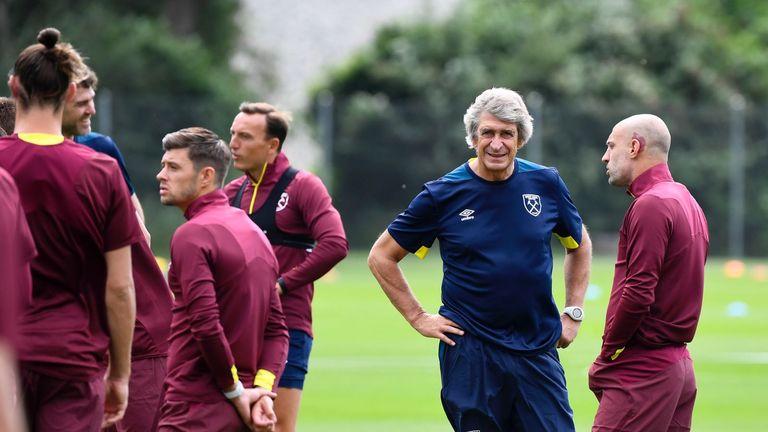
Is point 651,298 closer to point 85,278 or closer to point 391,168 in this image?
point 85,278

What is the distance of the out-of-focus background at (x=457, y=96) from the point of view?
3253 cm

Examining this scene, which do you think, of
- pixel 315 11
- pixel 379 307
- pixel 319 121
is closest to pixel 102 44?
pixel 319 121

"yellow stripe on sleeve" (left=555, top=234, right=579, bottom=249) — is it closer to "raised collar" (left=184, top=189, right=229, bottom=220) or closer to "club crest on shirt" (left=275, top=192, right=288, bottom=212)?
"raised collar" (left=184, top=189, right=229, bottom=220)

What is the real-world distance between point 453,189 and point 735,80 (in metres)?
32.8

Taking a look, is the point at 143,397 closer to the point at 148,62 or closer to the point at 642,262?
the point at 642,262

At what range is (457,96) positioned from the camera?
35.2 m

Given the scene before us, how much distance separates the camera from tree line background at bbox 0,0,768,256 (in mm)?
32812

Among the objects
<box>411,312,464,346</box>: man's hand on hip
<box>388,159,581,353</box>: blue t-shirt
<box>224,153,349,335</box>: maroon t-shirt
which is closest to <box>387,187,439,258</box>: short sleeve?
<box>388,159,581,353</box>: blue t-shirt

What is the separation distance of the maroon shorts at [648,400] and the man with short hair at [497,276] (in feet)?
0.92

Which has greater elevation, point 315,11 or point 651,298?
point 315,11

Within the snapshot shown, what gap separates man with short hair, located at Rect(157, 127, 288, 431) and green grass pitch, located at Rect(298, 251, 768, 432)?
441 centimetres

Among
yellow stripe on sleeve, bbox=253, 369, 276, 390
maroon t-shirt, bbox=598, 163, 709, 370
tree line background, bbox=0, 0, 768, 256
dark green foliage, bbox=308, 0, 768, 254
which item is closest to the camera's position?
yellow stripe on sleeve, bbox=253, 369, 276, 390

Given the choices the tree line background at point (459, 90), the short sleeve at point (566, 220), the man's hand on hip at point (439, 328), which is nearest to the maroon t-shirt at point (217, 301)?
the man's hand on hip at point (439, 328)

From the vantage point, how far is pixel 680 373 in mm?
6480
